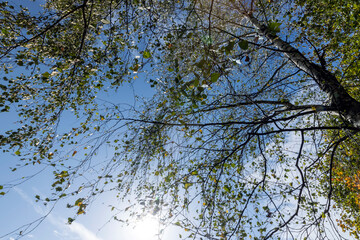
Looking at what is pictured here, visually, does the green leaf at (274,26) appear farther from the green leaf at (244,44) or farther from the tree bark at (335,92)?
the tree bark at (335,92)

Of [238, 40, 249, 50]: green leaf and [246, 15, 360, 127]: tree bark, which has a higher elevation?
[246, 15, 360, 127]: tree bark

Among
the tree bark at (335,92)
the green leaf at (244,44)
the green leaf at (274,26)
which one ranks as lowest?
the green leaf at (244,44)

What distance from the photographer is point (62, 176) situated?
2.55 m

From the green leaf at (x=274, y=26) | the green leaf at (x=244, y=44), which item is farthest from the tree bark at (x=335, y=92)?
the green leaf at (x=244, y=44)

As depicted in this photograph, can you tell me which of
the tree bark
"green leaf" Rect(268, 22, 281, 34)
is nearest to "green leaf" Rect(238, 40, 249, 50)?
"green leaf" Rect(268, 22, 281, 34)

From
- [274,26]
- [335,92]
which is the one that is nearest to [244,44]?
[274,26]

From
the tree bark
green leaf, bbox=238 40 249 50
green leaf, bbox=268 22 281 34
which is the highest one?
the tree bark

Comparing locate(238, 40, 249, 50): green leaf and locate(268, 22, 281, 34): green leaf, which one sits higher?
locate(268, 22, 281, 34): green leaf

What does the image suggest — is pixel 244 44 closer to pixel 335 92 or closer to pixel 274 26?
pixel 274 26

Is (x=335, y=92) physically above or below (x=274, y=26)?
above

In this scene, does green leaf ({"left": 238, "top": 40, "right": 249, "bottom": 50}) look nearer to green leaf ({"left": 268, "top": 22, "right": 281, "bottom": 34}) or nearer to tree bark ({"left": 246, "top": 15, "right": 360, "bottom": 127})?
green leaf ({"left": 268, "top": 22, "right": 281, "bottom": 34})

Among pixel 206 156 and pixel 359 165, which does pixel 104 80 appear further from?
pixel 359 165

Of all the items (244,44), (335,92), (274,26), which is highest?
(335,92)

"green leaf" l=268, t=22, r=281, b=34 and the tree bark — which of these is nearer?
"green leaf" l=268, t=22, r=281, b=34
